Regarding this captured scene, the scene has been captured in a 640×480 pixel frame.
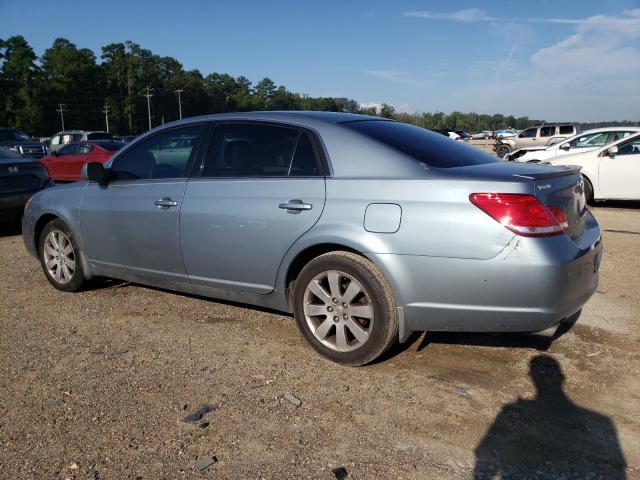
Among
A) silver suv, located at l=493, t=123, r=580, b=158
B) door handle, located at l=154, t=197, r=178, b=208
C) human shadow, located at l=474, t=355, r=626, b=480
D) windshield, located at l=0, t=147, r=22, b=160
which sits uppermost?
silver suv, located at l=493, t=123, r=580, b=158

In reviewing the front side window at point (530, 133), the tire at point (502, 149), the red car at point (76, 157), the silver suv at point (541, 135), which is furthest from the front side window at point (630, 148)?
the front side window at point (530, 133)

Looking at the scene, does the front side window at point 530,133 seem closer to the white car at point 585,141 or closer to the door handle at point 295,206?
the white car at point 585,141

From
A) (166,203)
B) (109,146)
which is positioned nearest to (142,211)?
(166,203)

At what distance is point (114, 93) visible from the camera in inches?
4469

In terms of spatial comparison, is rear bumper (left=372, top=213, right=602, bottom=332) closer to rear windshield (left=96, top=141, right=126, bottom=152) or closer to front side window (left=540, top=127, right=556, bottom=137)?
rear windshield (left=96, top=141, right=126, bottom=152)

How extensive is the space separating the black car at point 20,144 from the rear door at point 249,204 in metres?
21.0

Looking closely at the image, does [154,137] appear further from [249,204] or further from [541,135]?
[541,135]

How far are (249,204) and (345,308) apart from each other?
1008mm

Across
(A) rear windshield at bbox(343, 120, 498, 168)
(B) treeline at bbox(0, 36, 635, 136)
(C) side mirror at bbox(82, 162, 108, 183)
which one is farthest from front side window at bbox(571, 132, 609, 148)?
(B) treeline at bbox(0, 36, 635, 136)

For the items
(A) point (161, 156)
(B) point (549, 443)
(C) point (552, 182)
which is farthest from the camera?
(A) point (161, 156)

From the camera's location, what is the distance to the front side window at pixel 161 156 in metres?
4.39

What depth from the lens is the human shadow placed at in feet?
8.01

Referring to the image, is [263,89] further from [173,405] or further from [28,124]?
[173,405]

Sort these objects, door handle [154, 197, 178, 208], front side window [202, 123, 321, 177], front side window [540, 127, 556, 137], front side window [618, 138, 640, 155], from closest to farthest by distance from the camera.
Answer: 1. front side window [202, 123, 321, 177]
2. door handle [154, 197, 178, 208]
3. front side window [618, 138, 640, 155]
4. front side window [540, 127, 556, 137]
